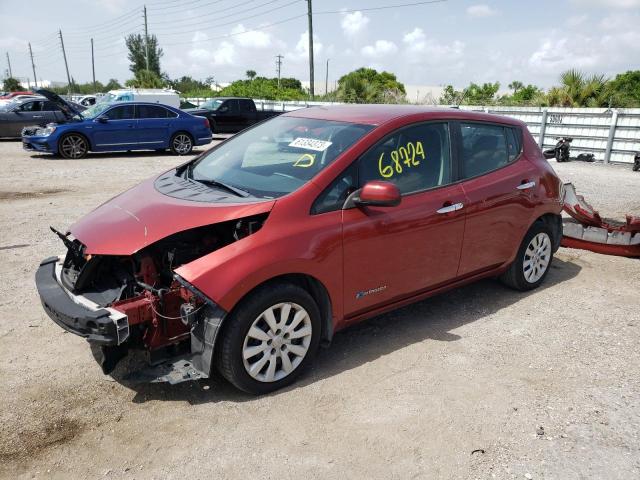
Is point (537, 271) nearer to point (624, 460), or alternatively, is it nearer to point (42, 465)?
point (624, 460)

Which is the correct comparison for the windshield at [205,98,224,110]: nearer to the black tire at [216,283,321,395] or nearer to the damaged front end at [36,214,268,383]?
the damaged front end at [36,214,268,383]

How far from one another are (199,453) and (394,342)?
179 cm

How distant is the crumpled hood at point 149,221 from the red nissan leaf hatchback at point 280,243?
0.04 feet

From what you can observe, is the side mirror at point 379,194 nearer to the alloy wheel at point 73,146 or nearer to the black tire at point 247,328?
the black tire at point 247,328

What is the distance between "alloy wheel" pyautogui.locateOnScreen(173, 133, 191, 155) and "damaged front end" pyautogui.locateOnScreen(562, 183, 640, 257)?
38.5 ft

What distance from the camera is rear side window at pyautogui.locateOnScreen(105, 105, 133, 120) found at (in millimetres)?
14234

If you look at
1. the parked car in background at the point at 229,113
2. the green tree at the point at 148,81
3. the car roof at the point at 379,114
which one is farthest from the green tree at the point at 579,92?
the green tree at the point at 148,81

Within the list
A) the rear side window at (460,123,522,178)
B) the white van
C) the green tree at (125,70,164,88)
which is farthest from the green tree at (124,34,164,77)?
the rear side window at (460,123,522,178)

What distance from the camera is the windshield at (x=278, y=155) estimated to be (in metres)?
3.60

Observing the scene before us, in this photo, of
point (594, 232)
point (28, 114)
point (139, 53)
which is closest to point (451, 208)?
point (594, 232)

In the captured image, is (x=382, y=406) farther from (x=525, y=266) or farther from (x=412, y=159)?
(x=525, y=266)

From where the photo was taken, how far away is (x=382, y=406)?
128 inches

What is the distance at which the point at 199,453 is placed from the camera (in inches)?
111

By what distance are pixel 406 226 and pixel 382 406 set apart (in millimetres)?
1261
